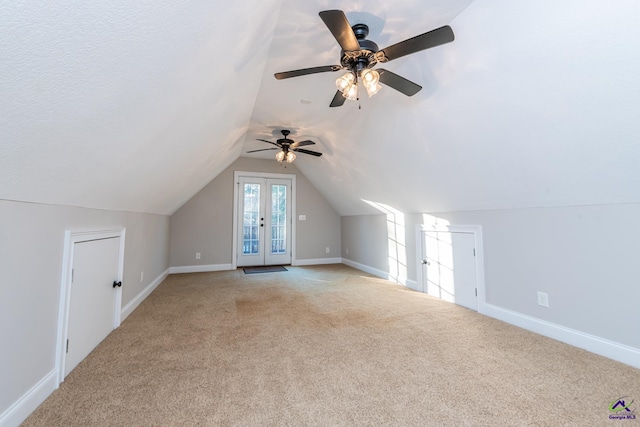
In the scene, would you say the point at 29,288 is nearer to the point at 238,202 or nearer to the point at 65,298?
the point at 65,298

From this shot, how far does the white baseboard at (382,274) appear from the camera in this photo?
13.0ft

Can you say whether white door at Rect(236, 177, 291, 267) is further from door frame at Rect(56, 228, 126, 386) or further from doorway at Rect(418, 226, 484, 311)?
door frame at Rect(56, 228, 126, 386)

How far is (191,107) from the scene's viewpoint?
1.84 m

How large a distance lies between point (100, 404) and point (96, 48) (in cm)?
178

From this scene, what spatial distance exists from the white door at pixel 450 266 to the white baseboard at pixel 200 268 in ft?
12.7

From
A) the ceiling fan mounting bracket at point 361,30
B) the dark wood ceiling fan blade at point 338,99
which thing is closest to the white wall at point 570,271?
the dark wood ceiling fan blade at point 338,99

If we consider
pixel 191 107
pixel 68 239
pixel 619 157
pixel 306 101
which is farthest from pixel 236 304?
pixel 619 157

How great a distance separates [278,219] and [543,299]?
4.73 m

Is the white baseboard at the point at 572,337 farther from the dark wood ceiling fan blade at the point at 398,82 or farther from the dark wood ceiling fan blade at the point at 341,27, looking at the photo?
the dark wood ceiling fan blade at the point at 341,27

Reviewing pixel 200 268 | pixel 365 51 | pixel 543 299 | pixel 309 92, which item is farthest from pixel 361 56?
pixel 200 268

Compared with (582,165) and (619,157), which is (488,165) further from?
(619,157)

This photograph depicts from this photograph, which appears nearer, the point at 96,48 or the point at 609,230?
the point at 96,48

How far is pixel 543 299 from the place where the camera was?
2309 millimetres

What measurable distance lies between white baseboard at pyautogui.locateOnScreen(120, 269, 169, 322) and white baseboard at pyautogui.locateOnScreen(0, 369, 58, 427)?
110 centimetres
